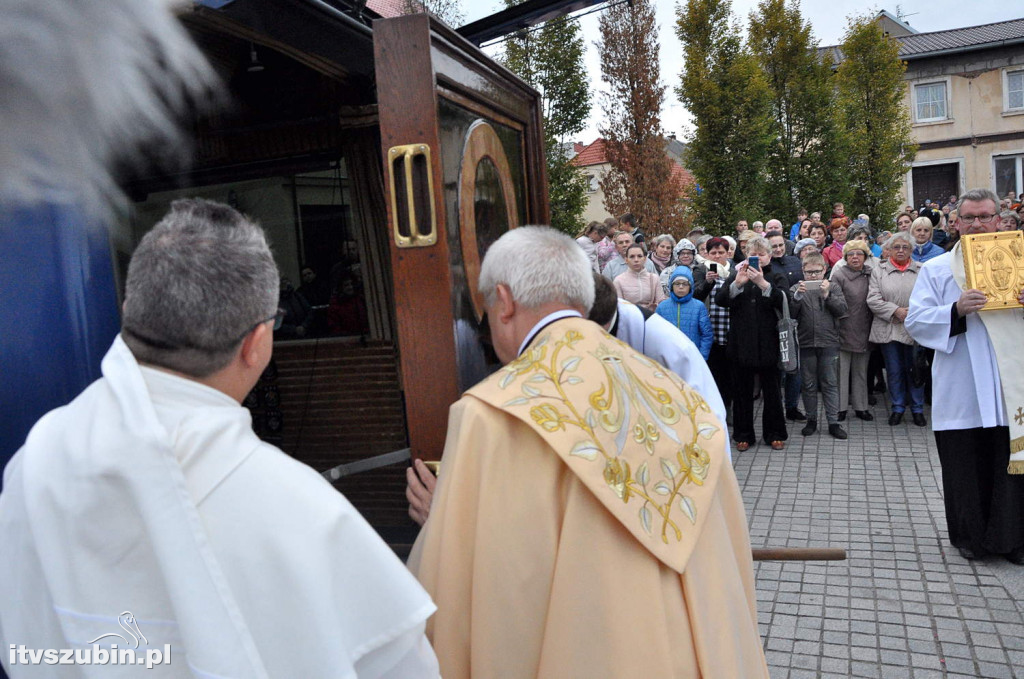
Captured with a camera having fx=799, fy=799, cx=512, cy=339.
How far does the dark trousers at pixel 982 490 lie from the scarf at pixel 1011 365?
122 mm

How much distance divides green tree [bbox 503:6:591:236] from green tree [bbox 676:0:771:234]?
6.96 ft

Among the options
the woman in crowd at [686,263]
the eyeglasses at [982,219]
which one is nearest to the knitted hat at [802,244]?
the woman in crowd at [686,263]

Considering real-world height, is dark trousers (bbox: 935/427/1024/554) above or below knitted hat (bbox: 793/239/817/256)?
below

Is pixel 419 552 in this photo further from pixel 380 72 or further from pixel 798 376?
pixel 798 376

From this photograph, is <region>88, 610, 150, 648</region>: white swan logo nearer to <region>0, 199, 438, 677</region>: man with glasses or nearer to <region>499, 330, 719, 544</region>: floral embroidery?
<region>0, 199, 438, 677</region>: man with glasses

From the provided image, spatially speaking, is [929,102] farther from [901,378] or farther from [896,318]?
[896,318]

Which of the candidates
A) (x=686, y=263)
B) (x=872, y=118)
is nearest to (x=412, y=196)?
(x=686, y=263)

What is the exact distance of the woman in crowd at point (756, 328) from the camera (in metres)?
6.76

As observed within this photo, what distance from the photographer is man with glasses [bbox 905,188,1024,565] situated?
13.5ft

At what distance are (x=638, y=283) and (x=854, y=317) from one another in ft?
6.91

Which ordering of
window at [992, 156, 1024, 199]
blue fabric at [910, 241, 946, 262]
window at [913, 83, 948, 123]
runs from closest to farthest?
blue fabric at [910, 241, 946, 262], window at [992, 156, 1024, 199], window at [913, 83, 948, 123]

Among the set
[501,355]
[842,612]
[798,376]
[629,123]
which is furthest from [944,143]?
[501,355]

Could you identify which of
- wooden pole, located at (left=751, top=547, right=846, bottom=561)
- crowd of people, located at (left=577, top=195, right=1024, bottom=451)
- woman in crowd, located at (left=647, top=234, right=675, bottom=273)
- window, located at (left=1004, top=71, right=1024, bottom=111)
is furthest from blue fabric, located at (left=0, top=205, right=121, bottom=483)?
window, located at (left=1004, top=71, right=1024, bottom=111)

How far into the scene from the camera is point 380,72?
1979 mm
